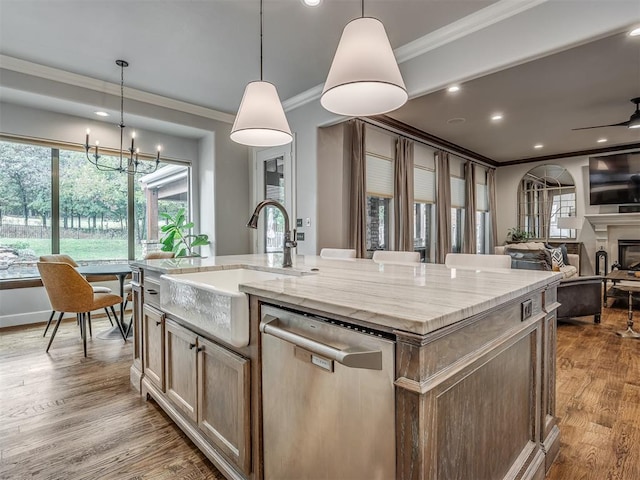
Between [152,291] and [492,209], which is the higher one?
[492,209]

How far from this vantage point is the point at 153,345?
2.13m

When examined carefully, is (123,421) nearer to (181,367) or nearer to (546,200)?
(181,367)

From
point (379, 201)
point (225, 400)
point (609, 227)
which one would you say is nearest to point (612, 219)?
point (609, 227)

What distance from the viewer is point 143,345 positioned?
2.28m

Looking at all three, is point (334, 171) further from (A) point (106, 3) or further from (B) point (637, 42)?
(B) point (637, 42)

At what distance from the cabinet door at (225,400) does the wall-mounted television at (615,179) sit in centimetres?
802

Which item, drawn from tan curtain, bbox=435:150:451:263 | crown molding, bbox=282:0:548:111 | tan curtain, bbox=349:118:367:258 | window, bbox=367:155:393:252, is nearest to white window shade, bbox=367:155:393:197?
window, bbox=367:155:393:252

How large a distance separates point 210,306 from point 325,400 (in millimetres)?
658

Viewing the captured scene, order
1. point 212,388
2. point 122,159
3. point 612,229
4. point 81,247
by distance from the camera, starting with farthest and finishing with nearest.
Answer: point 612,229
point 122,159
point 81,247
point 212,388

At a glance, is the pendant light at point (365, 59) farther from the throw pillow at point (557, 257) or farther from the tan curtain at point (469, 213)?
the tan curtain at point (469, 213)

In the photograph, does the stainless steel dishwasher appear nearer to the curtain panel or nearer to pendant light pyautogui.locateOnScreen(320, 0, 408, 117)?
pendant light pyautogui.locateOnScreen(320, 0, 408, 117)

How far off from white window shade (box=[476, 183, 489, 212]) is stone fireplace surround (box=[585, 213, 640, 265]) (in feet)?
6.14

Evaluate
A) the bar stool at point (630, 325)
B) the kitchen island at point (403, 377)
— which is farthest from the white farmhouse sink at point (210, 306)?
the bar stool at point (630, 325)

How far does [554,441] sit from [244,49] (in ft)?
12.6
